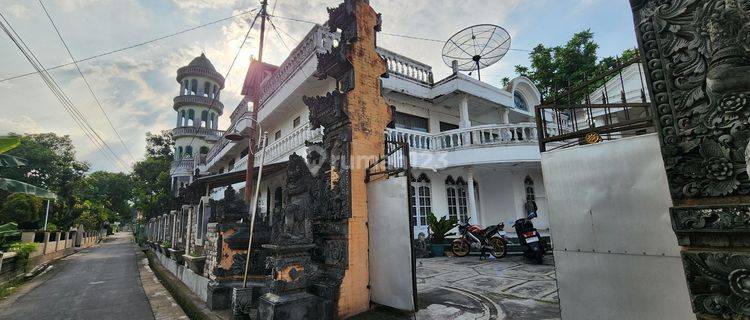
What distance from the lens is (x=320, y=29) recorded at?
937 centimetres

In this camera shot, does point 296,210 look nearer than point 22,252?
Result: Yes

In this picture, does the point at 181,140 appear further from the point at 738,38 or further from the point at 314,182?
the point at 738,38

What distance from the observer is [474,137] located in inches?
442

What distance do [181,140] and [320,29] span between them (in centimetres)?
2862

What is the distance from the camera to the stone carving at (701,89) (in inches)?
66.6

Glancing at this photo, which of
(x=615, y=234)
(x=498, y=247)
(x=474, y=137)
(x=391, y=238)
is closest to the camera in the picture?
(x=615, y=234)

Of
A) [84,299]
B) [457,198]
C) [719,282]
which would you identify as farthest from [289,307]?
[457,198]

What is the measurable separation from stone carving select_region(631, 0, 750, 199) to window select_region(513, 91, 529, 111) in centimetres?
1326

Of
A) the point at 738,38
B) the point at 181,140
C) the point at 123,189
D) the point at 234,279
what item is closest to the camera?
the point at 738,38

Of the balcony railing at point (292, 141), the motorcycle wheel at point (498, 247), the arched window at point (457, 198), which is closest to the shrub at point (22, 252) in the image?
the balcony railing at point (292, 141)

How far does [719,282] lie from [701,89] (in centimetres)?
107

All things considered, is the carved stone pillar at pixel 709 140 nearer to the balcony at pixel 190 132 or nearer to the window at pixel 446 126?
the window at pixel 446 126

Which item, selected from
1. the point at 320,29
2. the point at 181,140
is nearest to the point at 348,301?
the point at 320,29

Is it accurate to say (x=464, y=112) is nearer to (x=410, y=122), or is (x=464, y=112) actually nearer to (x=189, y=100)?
(x=410, y=122)
